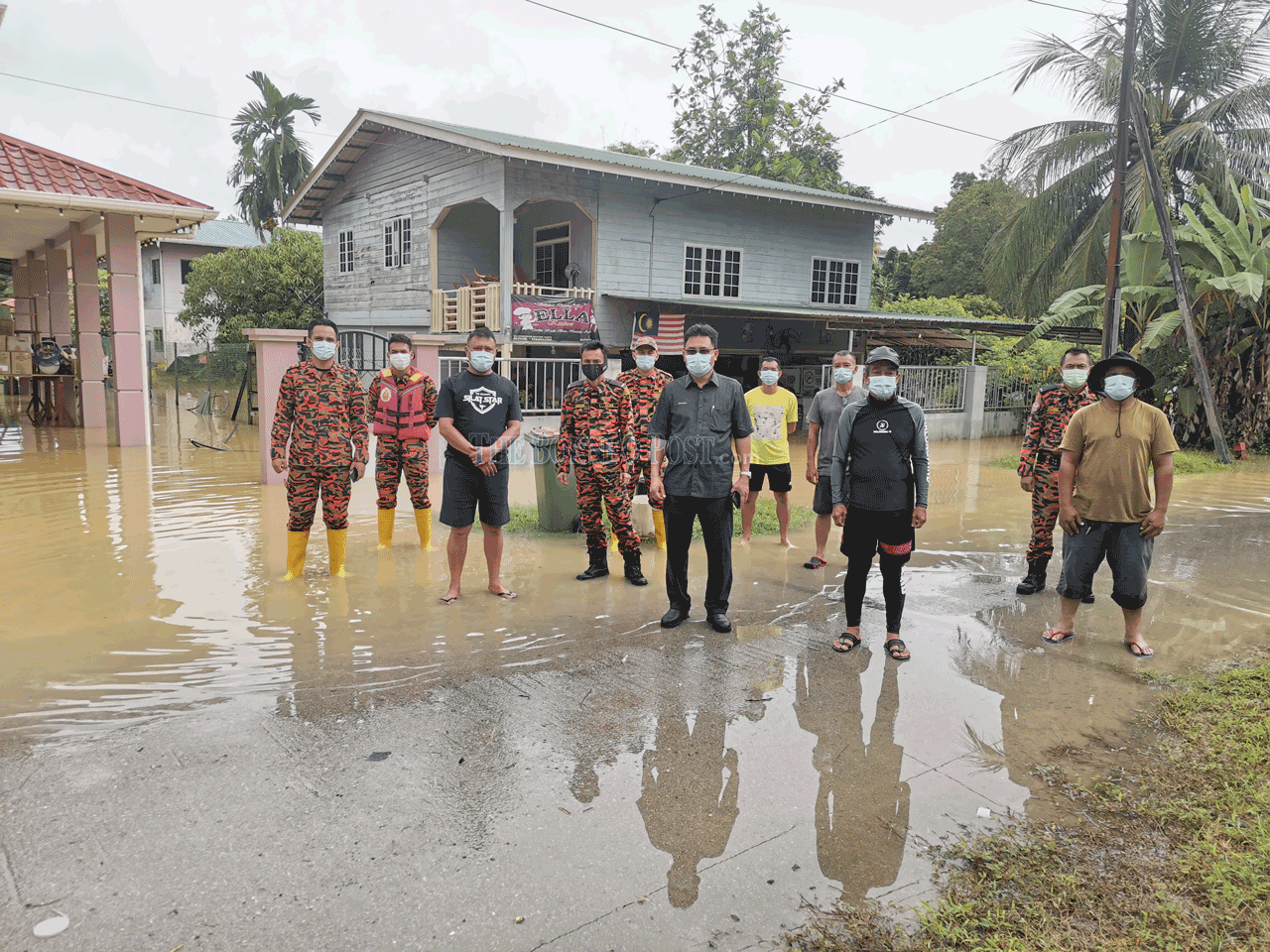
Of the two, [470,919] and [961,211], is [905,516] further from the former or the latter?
[961,211]

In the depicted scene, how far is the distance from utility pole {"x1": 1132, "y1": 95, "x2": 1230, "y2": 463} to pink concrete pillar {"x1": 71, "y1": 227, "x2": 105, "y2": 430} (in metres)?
16.5

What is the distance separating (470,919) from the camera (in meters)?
2.66

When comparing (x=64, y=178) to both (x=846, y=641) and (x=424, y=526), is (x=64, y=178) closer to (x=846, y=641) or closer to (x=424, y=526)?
(x=424, y=526)

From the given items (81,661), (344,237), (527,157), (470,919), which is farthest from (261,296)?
(470,919)

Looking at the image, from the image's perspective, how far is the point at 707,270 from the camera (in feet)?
68.0

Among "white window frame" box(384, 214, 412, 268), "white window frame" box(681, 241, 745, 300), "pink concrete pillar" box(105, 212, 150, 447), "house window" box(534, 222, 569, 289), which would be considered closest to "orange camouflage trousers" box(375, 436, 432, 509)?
"pink concrete pillar" box(105, 212, 150, 447)

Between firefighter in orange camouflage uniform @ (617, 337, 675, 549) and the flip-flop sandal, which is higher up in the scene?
firefighter in orange camouflage uniform @ (617, 337, 675, 549)

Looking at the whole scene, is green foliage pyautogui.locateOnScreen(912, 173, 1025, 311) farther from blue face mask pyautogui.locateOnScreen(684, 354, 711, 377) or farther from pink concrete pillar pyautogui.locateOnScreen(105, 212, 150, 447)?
blue face mask pyautogui.locateOnScreen(684, 354, 711, 377)

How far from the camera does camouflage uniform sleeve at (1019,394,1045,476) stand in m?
6.52

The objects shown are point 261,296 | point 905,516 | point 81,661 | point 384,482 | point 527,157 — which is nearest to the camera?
point 81,661

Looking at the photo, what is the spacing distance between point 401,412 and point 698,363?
3.05 m

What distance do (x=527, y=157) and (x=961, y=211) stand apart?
82.5ft

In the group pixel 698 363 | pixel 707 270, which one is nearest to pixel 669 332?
pixel 707 270

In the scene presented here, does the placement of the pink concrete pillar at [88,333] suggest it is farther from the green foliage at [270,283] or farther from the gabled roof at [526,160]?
the green foliage at [270,283]
